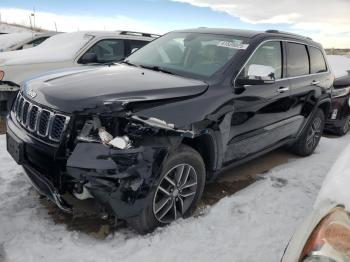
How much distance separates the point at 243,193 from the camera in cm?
437

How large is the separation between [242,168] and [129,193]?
271 centimetres

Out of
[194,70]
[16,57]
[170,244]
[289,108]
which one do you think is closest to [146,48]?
[194,70]

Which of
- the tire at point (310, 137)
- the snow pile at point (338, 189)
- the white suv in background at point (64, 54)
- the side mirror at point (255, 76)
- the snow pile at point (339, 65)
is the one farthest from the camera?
the snow pile at point (339, 65)

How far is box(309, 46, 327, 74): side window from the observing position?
5.77 metres

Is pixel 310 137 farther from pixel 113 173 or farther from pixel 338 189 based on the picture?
pixel 338 189

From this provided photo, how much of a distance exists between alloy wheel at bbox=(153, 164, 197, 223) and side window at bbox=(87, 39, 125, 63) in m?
4.21

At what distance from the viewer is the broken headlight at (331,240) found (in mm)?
1550

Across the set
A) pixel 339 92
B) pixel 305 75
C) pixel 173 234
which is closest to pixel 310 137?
pixel 305 75

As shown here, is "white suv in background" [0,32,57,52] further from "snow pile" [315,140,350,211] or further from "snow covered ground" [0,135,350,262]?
"snow pile" [315,140,350,211]

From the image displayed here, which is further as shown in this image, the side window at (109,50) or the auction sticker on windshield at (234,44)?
the side window at (109,50)

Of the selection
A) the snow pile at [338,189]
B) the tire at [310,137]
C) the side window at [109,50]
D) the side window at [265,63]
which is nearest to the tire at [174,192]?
the side window at [265,63]

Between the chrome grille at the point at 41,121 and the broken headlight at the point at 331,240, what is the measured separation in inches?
79.7

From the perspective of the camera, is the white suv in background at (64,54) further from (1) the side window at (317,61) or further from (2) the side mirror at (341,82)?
(2) the side mirror at (341,82)

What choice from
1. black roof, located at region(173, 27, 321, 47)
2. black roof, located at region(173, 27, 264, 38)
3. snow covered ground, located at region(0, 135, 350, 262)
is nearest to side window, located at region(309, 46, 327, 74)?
black roof, located at region(173, 27, 321, 47)
